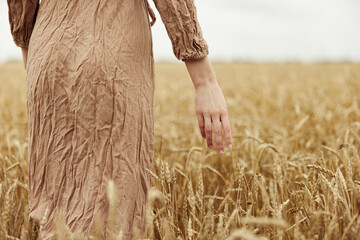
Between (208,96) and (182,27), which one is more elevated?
(182,27)

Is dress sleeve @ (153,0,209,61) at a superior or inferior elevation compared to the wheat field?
superior

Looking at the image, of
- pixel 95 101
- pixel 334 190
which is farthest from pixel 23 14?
pixel 334 190

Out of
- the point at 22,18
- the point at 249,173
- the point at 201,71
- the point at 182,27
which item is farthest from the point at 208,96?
the point at 249,173

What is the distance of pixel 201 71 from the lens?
1.05 meters

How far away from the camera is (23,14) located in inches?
44.4

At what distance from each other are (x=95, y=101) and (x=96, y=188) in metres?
0.22

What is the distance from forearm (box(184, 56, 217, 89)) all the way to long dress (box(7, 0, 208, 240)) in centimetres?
3

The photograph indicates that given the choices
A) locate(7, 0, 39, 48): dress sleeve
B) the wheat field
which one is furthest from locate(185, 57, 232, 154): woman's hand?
locate(7, 0, 39, 48): dress sleeve

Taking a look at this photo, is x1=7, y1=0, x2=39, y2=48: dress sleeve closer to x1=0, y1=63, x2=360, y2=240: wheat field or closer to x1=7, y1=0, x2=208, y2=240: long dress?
x1=7, y1=0, x2=208, y2=240: long dress

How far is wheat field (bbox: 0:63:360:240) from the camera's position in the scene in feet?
3.30

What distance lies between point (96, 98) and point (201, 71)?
0.28 meters

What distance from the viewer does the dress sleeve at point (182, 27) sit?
39.8 inches

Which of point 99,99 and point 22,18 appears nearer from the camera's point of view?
point 99,99

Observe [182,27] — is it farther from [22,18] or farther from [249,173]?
[249,173]
